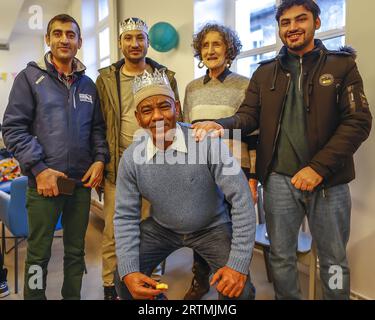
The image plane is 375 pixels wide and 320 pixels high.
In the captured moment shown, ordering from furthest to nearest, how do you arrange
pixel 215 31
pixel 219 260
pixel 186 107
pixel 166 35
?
pixel 166 35 → pixel 186 107 → pixel 215 31 → pixel 219 260

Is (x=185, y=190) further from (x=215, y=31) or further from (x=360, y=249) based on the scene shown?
(x=360, y=249)

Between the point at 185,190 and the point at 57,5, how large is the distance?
5757 millimetres

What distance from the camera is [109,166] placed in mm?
1991

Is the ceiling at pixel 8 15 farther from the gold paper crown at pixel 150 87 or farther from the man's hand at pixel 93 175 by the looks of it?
the gold paper crown at pixel 150 87

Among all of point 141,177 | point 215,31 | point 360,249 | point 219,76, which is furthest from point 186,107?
point 360,249

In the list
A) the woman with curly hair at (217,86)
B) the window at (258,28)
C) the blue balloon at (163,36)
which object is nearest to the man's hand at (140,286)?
the woman with curly hair at (217,86)

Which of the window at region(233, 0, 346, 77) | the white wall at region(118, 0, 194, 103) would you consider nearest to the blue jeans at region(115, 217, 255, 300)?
the window at region(233, 0, 346, 77)

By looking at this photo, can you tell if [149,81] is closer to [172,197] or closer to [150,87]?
[150,87]

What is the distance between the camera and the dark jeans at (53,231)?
1729 millimetres

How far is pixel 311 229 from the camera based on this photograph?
154cm

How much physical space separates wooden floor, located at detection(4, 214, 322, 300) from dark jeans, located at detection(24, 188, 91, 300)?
43cm

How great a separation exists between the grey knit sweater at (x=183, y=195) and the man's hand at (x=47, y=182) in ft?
1.24

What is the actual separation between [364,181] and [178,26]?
7.30 ft

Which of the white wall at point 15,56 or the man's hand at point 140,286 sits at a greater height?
the white wall at point 15,56
